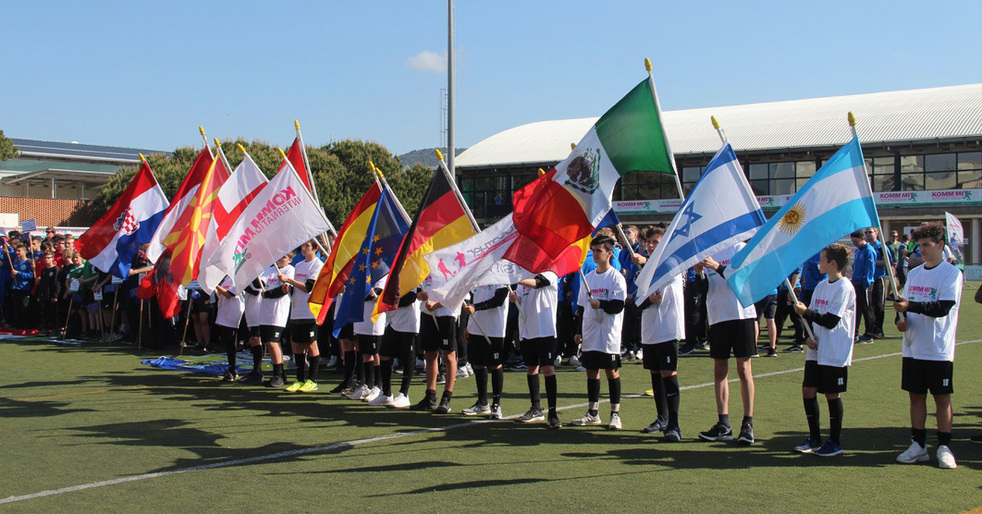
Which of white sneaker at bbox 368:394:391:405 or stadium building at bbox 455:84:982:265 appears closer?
white sneaker at bbox 368:394:391:405

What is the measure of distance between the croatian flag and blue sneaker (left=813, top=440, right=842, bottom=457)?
11292 millimetres

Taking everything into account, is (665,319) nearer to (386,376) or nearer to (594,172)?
(594,172)

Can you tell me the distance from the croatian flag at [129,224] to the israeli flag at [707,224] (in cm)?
980

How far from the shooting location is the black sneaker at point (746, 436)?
837cm

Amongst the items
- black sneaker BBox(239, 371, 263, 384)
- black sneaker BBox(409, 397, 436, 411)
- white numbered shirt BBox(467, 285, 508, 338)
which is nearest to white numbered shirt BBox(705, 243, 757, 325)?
white numbered shirt BBox(467, 285, 508, 338)

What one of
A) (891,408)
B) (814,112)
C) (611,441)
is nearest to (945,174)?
(814,112)

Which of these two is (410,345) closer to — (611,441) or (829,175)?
(611,441)

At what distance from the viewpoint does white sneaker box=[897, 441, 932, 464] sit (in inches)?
299

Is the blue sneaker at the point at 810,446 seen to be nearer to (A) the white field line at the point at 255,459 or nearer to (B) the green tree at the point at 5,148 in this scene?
(A) the white field line at the point at 255,459

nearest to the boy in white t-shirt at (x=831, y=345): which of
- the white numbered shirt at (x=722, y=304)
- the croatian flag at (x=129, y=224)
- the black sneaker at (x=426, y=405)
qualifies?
the white numbered shirt at (x=722, y=304)

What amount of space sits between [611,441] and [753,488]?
2.11 metres

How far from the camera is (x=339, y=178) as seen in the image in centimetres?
5597

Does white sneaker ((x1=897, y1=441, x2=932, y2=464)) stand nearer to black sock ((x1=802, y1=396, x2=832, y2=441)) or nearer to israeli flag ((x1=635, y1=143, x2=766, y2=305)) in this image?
black sock ((x1=802, y1=396, x2=832, y2=441))

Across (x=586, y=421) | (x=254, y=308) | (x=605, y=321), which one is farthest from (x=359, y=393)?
(x=605, y=321)
